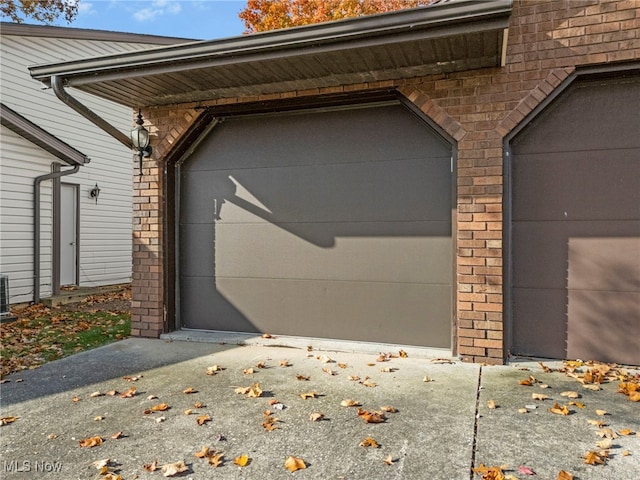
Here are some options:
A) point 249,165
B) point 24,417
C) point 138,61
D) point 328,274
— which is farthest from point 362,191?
point 24,417

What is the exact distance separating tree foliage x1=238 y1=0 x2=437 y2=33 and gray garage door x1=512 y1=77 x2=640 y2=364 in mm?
13775

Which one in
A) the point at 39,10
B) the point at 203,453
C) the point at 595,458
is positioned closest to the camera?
the point at 595,458

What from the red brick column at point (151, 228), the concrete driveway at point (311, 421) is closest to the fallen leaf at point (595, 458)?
the concrete driveway at point (311, 421)

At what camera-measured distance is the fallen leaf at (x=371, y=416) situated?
3.12m

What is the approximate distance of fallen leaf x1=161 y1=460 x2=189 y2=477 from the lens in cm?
252

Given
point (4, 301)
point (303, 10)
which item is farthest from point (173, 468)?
point (303, 10)

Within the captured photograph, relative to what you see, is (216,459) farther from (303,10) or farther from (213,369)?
(303,10)

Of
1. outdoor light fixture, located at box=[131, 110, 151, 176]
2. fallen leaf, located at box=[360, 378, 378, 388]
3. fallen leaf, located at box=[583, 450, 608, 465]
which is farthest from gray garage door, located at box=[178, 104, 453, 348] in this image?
fallen leaf, located at box=[583, 450, 608, 465]

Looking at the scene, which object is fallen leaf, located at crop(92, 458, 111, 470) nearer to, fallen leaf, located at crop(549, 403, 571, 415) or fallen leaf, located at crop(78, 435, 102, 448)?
fallen leaf, located at crop(78, 435, 102, 448)

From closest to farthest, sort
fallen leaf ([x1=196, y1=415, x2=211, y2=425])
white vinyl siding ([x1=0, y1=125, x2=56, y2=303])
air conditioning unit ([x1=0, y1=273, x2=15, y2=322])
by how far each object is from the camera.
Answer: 1. fallen leaf ([x1=196, y1=415, x2=211, y2=425])
2. air conditioning unit ([x1=0, y1=273, x2=15, y2=322])
3. white vinyl siding ([x1=0, y1=125, x2=56, y2=303])

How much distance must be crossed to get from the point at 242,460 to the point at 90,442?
41.8 inches

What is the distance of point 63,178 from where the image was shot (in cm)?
989

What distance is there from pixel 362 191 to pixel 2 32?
8.66 metres

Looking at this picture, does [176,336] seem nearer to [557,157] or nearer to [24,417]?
[24,417]
